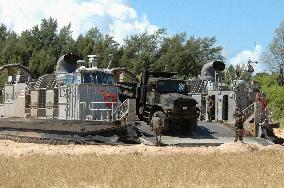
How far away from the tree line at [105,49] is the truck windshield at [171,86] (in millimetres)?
42710

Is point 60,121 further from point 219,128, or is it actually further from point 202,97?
point 202,97

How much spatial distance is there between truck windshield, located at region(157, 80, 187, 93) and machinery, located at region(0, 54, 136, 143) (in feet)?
5.86

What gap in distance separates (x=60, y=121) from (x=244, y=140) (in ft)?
23.5

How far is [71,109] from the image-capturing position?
74.0ft

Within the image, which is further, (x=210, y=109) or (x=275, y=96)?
(x=275, y=96)

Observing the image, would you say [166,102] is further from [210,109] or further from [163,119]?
[210,109]

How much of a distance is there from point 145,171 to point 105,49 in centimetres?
6169

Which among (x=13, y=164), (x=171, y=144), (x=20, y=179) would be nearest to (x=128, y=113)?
(x=171, y=144)

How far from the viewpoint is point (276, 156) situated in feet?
57.8

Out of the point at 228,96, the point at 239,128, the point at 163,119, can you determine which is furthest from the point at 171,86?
the point at 228,96

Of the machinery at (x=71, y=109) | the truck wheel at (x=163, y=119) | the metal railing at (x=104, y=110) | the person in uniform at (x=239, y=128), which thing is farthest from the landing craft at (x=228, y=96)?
the machinery at (x=71, y=109)

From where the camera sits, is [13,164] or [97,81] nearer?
[13,164]

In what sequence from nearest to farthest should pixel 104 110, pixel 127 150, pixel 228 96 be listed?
pixel 127 150 < pixel 104 110 < pixel 228 96

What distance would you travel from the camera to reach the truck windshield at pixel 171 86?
22294 millimetres
